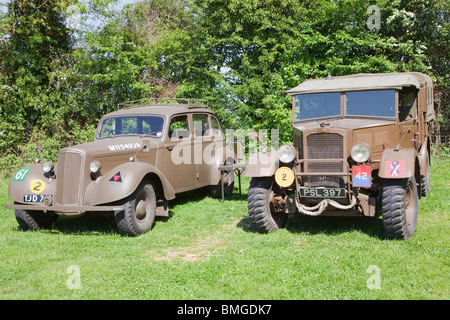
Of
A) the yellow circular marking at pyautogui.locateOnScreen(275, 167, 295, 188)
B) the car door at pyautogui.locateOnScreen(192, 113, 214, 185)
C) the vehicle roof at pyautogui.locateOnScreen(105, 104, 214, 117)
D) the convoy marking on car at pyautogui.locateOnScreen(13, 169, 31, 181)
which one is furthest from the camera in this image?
the car door at pyautogui.locateOnScreen(192, 113, 214, 185)

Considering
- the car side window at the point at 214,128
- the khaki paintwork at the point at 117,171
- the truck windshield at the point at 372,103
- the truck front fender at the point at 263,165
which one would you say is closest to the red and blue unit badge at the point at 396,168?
the truck windshield at the point at 372,103

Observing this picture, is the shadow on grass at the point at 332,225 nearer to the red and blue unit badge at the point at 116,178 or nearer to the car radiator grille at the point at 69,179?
the red and blue unit badge at the point at 116,178

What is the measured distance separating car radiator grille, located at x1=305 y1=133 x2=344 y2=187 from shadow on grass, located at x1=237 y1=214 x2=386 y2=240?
2.28ft

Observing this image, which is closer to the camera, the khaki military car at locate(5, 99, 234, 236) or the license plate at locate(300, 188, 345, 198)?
the license plate at locate(300, 188, 345, 198)

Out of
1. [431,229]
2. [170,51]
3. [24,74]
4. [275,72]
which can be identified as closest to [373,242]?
[431,229]

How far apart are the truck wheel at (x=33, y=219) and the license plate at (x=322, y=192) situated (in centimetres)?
380

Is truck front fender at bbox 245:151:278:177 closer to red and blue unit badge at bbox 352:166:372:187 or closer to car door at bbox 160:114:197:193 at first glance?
red and blue unit badge at bbox 352:166:372:187

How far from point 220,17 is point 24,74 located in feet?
20.8

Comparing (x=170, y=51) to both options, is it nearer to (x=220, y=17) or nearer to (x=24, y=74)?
(x=220, y=17)

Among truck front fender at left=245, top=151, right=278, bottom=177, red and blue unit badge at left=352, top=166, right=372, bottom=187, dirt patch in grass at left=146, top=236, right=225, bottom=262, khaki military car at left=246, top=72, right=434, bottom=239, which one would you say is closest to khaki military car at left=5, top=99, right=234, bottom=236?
dirt patch in grass at left=146, top=236, right=225, bottom=262

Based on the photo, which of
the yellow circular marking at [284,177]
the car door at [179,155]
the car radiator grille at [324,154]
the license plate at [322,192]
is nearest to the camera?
the license plate at [322,192]

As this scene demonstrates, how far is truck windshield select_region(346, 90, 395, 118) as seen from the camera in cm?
619

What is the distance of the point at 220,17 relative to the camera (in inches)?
546

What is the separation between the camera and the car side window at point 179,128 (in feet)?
25.6
